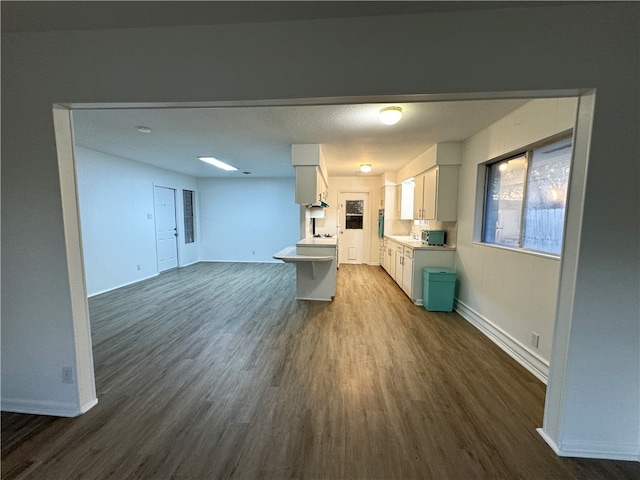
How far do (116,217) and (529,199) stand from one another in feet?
22.0

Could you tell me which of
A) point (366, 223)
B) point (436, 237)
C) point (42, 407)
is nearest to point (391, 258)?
point (436, 237)

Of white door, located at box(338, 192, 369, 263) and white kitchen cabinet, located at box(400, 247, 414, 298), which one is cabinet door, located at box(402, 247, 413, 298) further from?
white door, located at box(338, 192, 369, 263)

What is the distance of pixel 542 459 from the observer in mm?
1585

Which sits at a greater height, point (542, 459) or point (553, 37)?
point (553, 37)

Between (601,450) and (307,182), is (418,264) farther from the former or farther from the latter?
(601,450)

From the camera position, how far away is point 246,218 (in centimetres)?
792

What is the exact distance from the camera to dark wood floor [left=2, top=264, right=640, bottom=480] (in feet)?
5.03

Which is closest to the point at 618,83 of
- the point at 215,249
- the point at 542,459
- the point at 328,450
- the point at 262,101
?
the point at 262,101

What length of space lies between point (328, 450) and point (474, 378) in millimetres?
1527

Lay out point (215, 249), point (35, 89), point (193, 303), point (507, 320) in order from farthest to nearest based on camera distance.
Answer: point (215, 249) → point (193, 303) → point (507, 320) → point (35, 89)

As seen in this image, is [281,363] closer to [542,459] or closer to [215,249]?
[542,459]

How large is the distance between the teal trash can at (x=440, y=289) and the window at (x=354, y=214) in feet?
12.0

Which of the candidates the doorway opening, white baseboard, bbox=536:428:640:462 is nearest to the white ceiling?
the doorway opening

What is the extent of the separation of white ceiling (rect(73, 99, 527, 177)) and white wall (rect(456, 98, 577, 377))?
23 centimetres
